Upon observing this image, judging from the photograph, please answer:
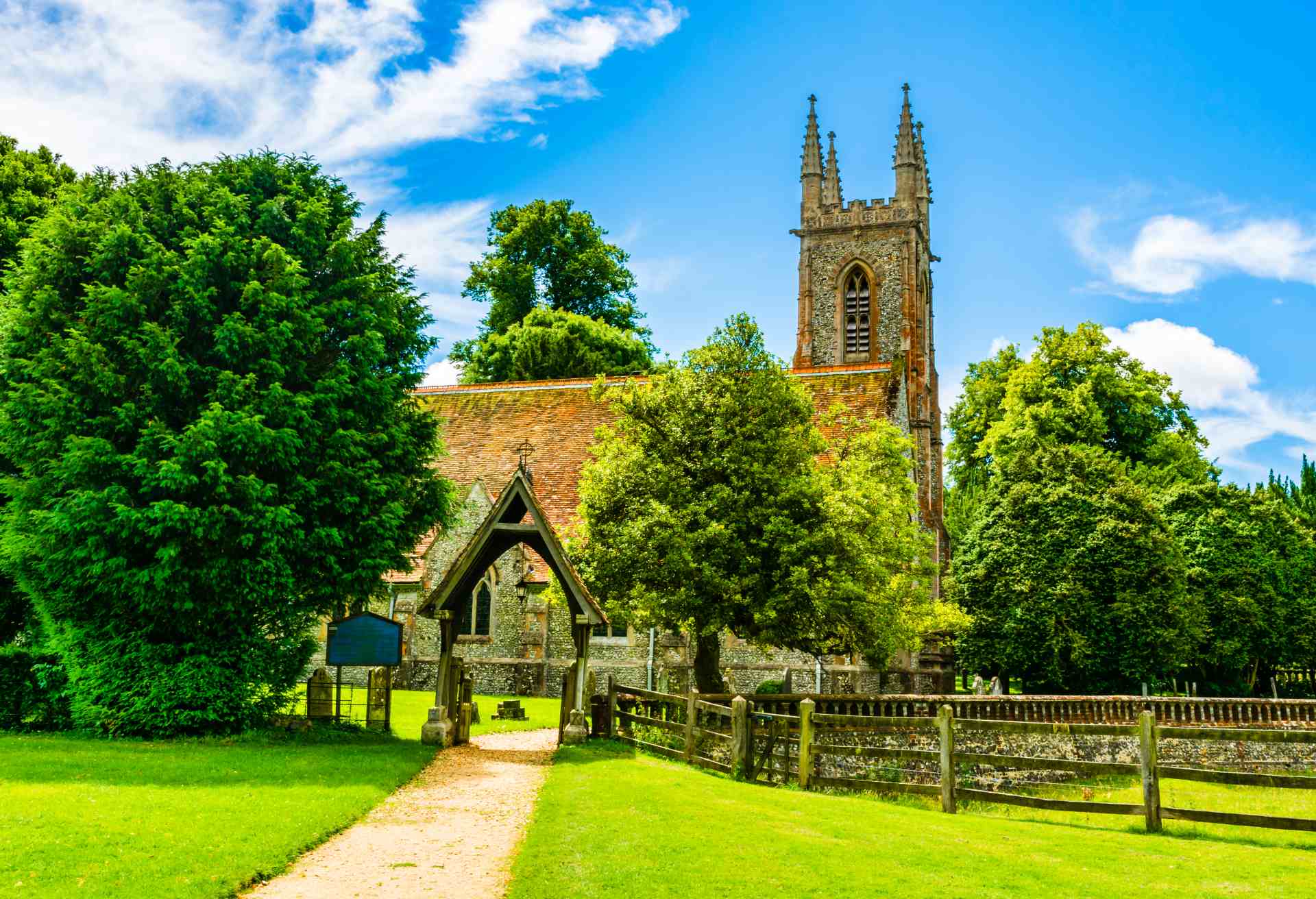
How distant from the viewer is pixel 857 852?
9203mm

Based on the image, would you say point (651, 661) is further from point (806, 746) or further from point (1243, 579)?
point (1243, 579)

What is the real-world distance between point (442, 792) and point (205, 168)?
12580mm

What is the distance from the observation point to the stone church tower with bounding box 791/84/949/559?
49.5 metres

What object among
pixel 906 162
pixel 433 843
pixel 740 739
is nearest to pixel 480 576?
pixel 740 739

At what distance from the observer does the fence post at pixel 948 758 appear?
40.2ft

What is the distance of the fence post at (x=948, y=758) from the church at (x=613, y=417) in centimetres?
666

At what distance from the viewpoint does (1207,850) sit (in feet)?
32.6

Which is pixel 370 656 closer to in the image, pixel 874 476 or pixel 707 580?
pixel 707 580

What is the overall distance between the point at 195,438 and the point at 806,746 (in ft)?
34.5

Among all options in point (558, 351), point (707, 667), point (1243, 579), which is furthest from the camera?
point (558, 351)

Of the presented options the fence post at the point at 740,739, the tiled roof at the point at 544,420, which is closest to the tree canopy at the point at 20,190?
the tiled roof at the point at 544,420

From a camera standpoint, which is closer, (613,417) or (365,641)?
(365,641)

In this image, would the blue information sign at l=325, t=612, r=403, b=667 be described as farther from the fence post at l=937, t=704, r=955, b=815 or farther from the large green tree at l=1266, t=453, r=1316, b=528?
the large green tree at l=1266, t=453, r=1316, b=528

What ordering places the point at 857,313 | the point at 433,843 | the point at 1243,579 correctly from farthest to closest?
the point at 857,313, the point at 1243,579, the point at 433,843
